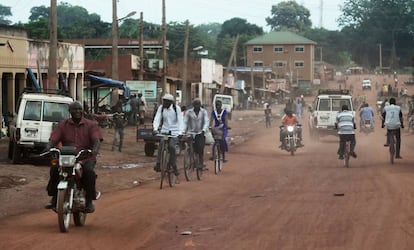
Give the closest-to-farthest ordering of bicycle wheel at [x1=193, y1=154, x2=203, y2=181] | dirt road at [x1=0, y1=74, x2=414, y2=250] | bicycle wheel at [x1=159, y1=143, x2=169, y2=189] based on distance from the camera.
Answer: dirt road at [x1=0, y1=74, x2=414, y2=250] → bicycle wheel at [x1=159, y1=143, x2=169, y2=189] → bicycle wheel at [x1=193, y1=154, x2=203, y2=181]

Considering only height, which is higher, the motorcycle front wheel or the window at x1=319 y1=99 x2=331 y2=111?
the window at x1=319 y1=99 x2=331 y2=111

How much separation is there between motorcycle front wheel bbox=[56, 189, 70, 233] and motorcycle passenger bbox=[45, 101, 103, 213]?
Result: 17.7 inches

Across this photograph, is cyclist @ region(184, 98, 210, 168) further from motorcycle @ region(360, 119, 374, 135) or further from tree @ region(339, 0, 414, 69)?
tree @ region(339, 0, 414, 69)

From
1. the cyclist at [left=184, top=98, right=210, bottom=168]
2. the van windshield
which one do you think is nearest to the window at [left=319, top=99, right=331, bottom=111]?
the van windshield

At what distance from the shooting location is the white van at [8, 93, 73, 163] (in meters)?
21.5

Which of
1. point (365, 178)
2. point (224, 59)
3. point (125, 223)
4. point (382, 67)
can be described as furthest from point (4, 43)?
point (382, 67)

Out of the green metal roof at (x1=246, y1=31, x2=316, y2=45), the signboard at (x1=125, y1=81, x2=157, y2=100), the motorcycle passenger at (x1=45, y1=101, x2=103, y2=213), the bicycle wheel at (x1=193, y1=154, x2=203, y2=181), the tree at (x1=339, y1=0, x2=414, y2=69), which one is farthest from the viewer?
the tree at (x1=339, y1=0, x2=414, y2=69)

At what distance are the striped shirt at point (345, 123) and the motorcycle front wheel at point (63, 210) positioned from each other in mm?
12974

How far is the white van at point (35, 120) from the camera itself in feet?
70.5

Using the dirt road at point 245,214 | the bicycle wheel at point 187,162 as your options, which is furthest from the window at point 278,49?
the bicycle wheel at point 187,162

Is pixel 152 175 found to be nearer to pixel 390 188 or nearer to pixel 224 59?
pixel 390 188

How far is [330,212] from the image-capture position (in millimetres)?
12000

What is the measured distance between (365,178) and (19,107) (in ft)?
31.0

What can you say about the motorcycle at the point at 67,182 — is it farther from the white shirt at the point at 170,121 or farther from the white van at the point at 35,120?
the white van at the point at 35,120
